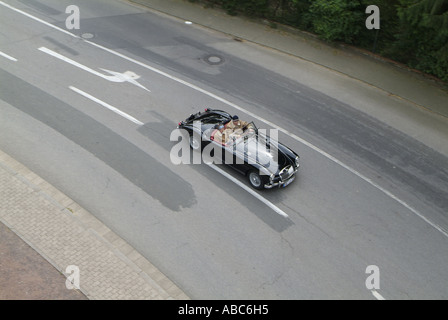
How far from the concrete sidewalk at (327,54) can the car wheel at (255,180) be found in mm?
7770

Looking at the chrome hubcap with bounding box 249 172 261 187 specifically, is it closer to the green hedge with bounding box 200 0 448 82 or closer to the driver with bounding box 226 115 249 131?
the driver with bounding box 226 115 249 131

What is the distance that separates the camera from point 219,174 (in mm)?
12898

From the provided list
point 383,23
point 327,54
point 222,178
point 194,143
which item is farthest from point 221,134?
point 383,23

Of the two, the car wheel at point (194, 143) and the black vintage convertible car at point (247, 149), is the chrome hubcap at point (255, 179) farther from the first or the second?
the car wheel at point (194, 143)

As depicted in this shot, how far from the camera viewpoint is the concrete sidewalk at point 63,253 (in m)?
9.55

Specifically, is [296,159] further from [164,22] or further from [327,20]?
[164,22]

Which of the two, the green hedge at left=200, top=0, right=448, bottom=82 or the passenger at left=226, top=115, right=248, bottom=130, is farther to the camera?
the green hedge at left=200, top=0, right=448, bottom=82

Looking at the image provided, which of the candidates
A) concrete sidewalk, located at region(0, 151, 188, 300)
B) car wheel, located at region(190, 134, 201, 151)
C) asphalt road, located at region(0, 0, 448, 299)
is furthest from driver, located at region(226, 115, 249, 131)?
concrete sidewalk, located at region(0, 151, 188, 300)

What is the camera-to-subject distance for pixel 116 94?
15.8m

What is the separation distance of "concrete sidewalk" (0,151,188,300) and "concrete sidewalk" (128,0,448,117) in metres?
11.8

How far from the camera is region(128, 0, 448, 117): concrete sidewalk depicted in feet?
55.2

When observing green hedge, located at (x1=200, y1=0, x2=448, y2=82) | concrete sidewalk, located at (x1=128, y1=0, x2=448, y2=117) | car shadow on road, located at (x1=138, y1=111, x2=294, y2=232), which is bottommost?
car shadow on road, located at (x1=138, y1=111, x2=294, y2=232)

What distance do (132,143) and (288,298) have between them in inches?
270
